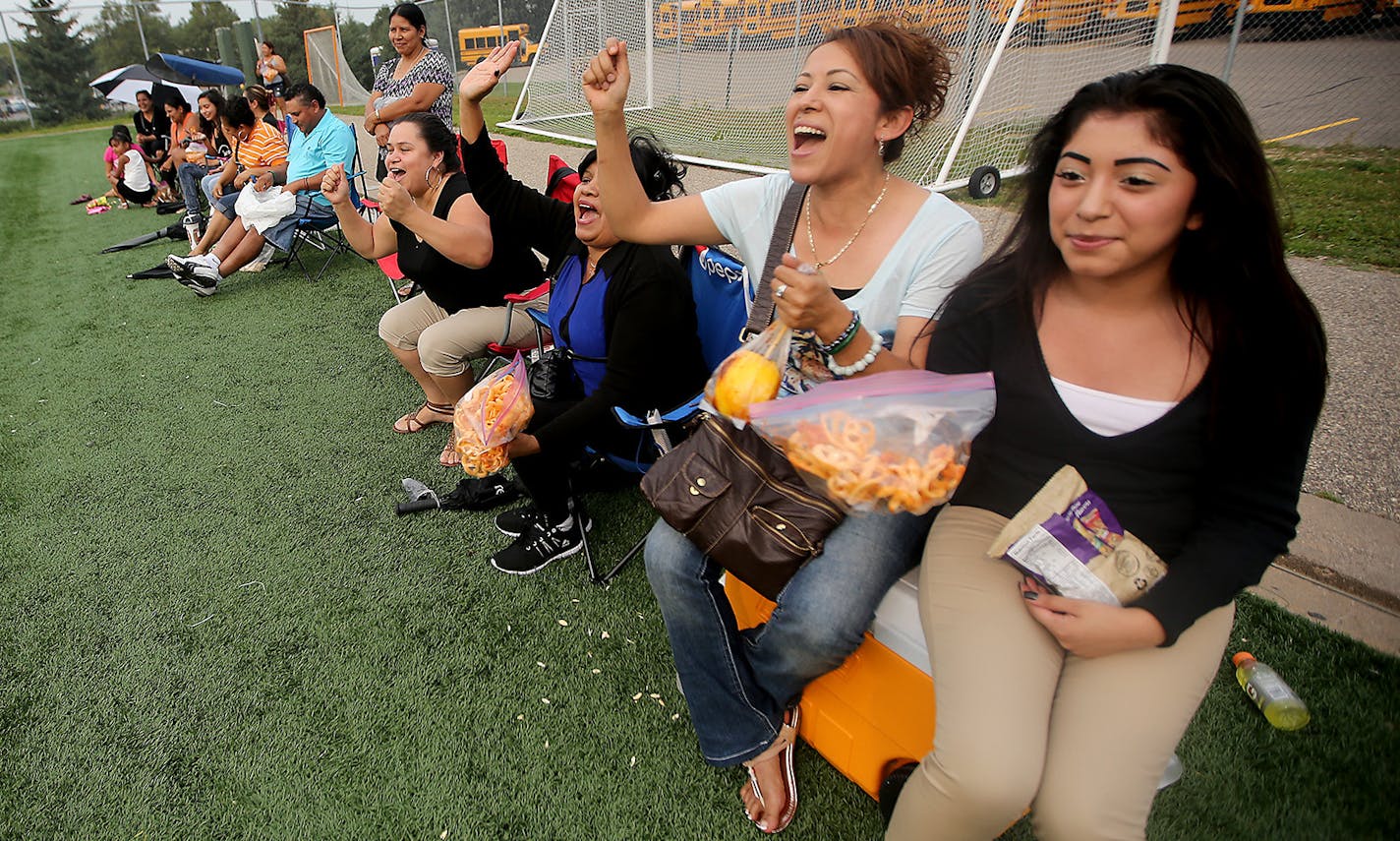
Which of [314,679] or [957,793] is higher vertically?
[957,793]

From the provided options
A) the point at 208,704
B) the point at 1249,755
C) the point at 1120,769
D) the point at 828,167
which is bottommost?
the point at 208,704

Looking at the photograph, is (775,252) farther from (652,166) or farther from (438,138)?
(438,138)

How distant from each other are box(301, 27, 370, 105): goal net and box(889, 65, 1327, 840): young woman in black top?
24374mm

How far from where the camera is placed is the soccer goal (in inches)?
261

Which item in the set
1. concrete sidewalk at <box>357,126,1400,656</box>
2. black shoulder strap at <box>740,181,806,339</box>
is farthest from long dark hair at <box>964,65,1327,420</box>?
black shoulder strap at <box>740,181,806,339</box>

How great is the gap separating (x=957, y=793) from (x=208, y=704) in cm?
227

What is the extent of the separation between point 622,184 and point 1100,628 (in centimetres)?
156

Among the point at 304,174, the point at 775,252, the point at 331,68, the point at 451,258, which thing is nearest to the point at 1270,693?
the point at 775,252

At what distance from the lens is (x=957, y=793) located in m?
1.33

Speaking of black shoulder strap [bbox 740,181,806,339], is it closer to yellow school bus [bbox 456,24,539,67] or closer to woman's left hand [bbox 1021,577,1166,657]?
woman's left hand [bbox 1021,577,1166,657]

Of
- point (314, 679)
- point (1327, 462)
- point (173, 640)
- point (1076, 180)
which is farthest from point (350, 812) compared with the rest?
point (1327, 462)

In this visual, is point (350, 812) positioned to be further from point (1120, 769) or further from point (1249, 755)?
point (1249, 755)

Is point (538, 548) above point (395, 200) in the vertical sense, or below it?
Result: below

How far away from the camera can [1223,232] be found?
4.51 feet
